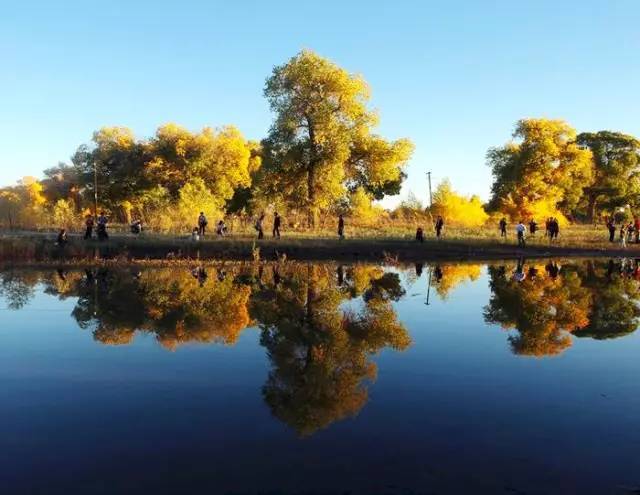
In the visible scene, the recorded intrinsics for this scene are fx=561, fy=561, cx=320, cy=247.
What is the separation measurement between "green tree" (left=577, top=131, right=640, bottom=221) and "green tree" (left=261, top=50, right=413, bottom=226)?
41.4m

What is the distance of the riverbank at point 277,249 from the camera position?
32.6 meters

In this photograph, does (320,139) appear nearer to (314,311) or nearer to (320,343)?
(314,311)

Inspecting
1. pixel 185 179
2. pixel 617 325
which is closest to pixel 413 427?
pixel 617 325

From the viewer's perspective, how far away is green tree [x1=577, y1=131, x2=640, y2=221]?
74.5 metres

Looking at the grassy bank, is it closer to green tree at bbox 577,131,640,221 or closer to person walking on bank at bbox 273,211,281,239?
person walking on bank at bbox 273,211,281,239

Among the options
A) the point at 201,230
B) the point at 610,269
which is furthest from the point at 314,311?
the point at 201,230

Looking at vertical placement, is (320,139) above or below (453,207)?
above

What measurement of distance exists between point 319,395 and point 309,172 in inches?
1497

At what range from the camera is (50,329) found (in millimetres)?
14156

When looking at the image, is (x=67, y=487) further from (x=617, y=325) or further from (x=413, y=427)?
(x=617, y=325)

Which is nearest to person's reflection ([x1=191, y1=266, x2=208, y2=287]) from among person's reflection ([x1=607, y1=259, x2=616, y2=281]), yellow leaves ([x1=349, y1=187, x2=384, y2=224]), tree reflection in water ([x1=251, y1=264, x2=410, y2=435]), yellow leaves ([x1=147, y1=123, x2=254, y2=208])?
tree reflection in water ([x1=251, y1=264, x2=410, y2=435])

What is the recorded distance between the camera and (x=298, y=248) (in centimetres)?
3600

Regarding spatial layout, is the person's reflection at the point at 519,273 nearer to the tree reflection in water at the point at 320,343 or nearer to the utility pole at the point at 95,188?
the tree reflection in water at the point at 320,343

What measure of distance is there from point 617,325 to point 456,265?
1872 centimetres
